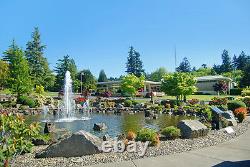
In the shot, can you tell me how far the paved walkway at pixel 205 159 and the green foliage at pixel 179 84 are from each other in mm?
32006

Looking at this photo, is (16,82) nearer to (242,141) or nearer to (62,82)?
(62,82)

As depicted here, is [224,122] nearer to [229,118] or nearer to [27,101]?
[229,118]

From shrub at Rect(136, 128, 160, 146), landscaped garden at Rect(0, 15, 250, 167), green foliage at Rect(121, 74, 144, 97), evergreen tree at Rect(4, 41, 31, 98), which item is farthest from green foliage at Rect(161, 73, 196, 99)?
shrub at Rect(136, 128, 160, 146)

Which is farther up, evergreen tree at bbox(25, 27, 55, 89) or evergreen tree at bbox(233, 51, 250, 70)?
evergreen tree at bbox(233, 51, 250, 70)

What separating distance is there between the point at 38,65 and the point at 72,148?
2423 inches

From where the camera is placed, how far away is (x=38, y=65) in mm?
69062

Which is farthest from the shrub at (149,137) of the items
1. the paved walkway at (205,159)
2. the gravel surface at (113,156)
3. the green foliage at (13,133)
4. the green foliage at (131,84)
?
the green foliage at (131,84)

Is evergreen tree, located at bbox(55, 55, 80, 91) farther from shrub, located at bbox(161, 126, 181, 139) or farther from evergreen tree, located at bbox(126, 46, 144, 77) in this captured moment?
shrub, located at bbox(161, 126, 181, 139)

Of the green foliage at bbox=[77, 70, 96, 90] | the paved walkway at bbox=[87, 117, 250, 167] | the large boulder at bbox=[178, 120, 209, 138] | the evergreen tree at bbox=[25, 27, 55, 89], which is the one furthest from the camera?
the green foliage at bbox=[77, 70, 96, 90]

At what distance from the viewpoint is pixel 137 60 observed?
105 meters

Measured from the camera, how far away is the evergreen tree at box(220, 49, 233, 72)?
122662 mm

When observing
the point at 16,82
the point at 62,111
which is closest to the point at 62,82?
the point at 16,82

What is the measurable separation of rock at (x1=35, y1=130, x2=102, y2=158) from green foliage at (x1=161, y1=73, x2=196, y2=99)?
33.5 metres

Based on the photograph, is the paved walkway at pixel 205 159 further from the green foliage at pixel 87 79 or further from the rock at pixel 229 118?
the green foliage at pixel 87 79
